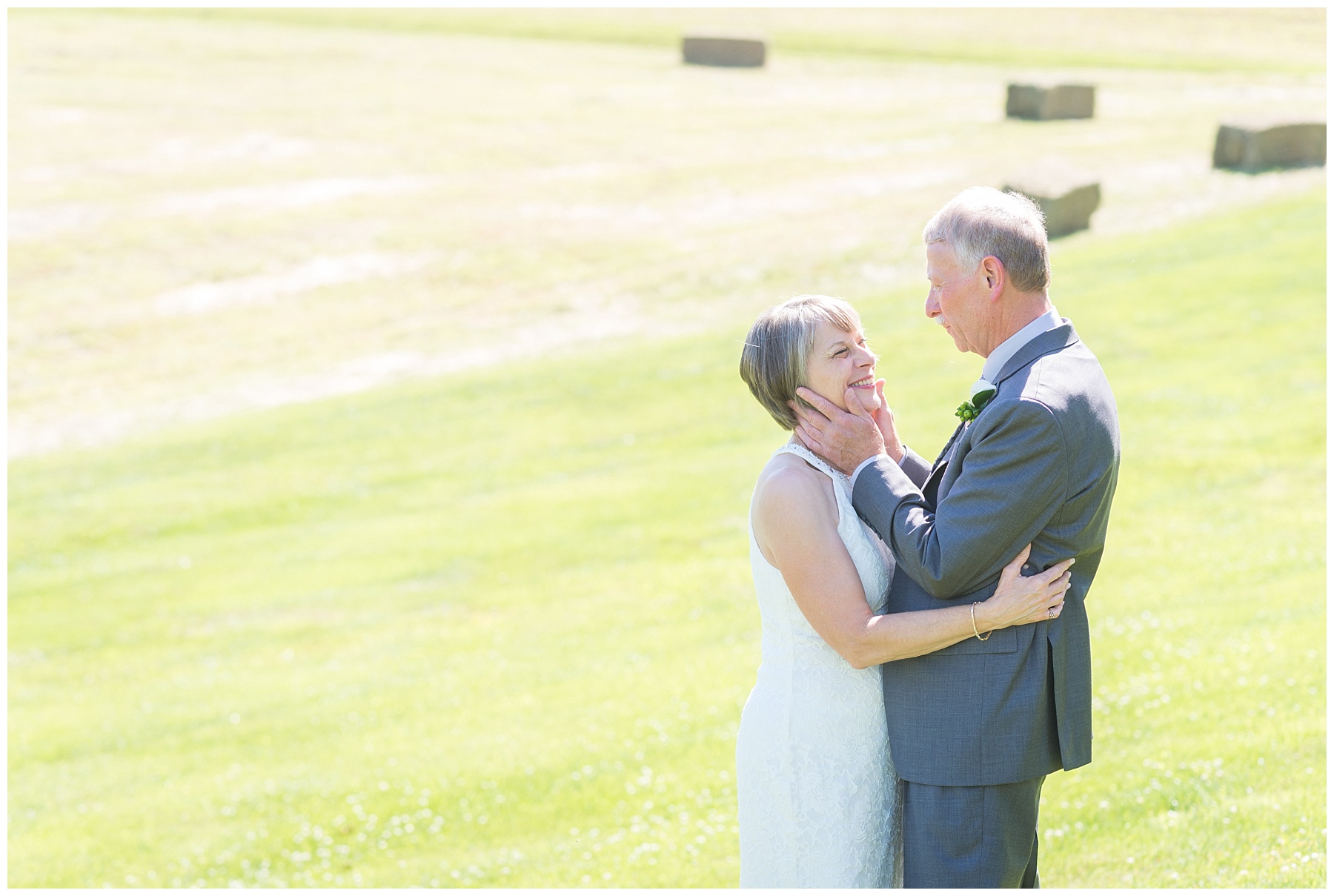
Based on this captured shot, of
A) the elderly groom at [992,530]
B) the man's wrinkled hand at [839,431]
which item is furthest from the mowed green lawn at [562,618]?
the man's wrinkled hand at [839,431]

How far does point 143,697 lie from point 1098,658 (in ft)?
28.0

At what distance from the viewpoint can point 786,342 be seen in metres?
4.61

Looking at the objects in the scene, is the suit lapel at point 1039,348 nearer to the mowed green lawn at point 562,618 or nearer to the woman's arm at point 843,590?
the woman's arm at point 843,590

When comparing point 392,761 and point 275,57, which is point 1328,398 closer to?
point 392,761

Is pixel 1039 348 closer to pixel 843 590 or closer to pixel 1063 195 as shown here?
pixel 843 590

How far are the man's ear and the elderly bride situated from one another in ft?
1.55

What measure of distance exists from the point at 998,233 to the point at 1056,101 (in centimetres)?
3302

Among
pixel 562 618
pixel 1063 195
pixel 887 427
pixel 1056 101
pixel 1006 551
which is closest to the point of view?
pixel 1006 551

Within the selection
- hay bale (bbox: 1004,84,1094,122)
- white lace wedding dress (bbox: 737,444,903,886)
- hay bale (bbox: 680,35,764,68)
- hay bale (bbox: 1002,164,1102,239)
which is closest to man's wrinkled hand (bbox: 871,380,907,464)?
white lace wedding dress (bbox: 737,444,903,886)

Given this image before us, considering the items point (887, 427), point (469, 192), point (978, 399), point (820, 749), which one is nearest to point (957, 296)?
point (978, 399)

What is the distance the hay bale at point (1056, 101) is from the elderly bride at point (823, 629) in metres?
32.7

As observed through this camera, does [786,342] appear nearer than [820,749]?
Yes

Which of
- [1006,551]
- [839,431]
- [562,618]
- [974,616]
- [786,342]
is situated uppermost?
[786,342]

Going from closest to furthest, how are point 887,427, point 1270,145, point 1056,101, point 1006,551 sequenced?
point 1006,551 < point 887,427 < point 1270,145 < point 1056,101
